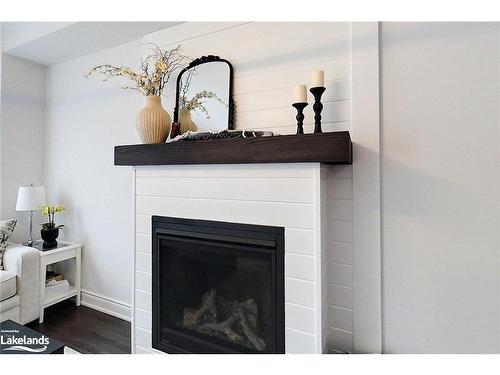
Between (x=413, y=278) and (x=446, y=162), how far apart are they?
1.89 ft

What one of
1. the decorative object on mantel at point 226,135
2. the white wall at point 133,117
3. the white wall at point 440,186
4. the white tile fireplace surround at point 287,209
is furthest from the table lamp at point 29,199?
the white wall at point 440,186

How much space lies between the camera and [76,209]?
2.74 meters

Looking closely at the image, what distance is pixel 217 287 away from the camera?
1558 millimetres

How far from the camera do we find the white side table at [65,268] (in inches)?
91.0

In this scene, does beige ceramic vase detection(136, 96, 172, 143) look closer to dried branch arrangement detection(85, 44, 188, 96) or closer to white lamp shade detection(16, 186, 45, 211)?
dried branch arrangement detection(85, 44, 188, 96)

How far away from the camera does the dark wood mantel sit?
1186mm

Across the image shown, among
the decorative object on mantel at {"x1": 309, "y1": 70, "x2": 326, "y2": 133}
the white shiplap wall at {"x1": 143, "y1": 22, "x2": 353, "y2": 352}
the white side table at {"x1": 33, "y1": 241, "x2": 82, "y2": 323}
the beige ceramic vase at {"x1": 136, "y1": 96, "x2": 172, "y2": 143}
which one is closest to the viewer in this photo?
the decorative object on mantel at {"x1": 309, "y1": 70, "x2": 326, "y2": 133}

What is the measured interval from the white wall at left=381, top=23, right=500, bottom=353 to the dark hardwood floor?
184 centimetres

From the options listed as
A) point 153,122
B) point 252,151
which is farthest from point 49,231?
point 252,151

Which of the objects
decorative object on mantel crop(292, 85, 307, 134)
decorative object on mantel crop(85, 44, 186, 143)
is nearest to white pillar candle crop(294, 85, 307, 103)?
decorative object on mantel crop(292, 85, 307, 134)

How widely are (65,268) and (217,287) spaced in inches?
82.1

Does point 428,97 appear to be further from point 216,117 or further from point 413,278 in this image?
point 216,117

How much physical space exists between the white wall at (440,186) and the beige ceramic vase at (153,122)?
1241 mm

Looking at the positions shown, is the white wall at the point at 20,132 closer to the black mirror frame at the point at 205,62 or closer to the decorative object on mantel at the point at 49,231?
the decorative object on mantel at the point at 49,231
